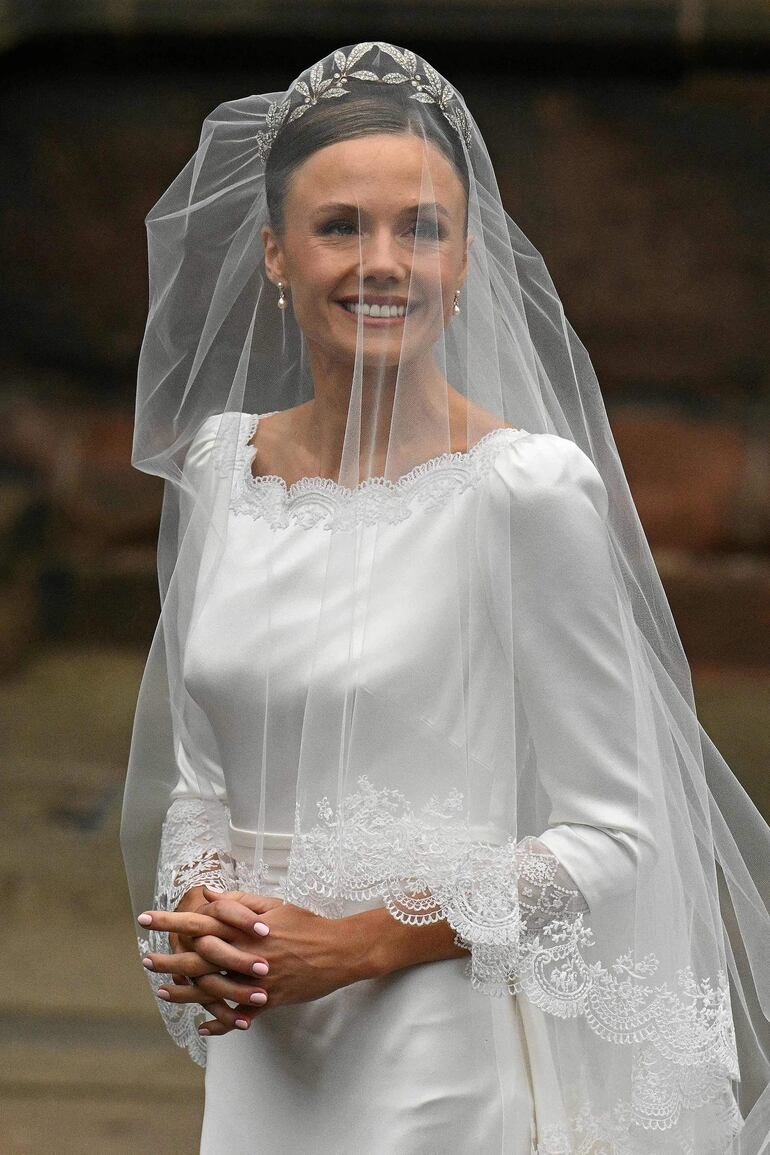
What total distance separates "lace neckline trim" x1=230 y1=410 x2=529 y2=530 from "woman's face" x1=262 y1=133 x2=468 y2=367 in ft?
0.38

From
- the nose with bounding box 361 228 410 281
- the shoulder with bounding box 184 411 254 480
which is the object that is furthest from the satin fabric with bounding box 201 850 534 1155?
the nose with bounding box 361 228 410 281

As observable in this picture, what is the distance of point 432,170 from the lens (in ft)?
5.30

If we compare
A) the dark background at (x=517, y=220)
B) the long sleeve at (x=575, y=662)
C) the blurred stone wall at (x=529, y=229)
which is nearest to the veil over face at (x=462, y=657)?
the long sleeve at (x=575, y=662)

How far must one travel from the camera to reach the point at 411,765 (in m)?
1.57

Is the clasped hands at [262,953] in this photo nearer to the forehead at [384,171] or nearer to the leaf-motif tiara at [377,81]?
the forehead at [384,171]

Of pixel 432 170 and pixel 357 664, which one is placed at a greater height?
pixel 432 170

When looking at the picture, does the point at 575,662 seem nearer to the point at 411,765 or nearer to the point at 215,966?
the point at 411,765

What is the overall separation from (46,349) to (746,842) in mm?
5117

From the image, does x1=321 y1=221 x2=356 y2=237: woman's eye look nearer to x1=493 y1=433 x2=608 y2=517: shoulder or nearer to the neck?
the neck

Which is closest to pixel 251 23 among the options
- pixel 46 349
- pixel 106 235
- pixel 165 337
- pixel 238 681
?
pixel 106 235

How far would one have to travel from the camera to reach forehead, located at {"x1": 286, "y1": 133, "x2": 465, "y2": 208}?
5.25ft

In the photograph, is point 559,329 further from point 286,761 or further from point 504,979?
point 504,979

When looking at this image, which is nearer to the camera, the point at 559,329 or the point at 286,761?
the point at 286,761

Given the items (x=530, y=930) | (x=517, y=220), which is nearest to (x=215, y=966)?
(x=530, y=930)
